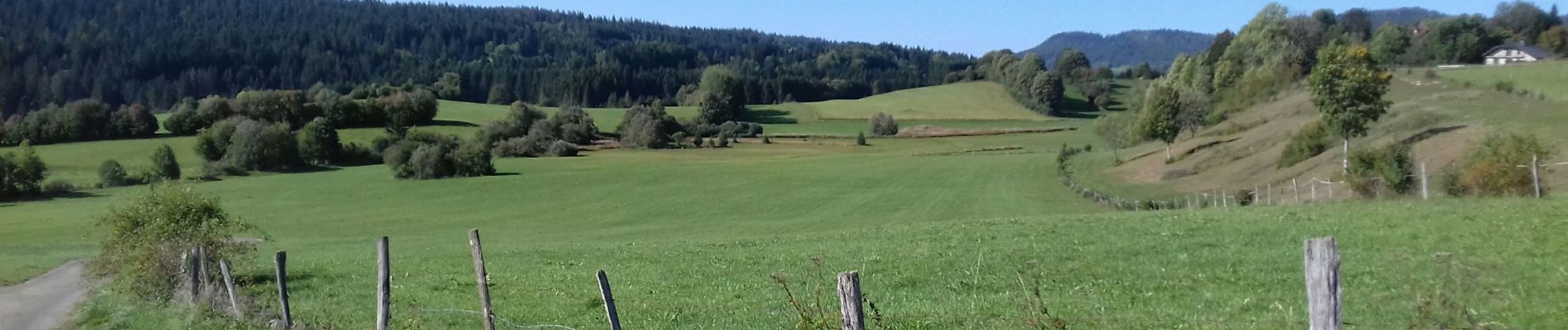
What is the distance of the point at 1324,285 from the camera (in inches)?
229

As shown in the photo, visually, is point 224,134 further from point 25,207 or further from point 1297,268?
point 1297,268

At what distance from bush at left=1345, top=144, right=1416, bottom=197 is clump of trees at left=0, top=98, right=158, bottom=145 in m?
115

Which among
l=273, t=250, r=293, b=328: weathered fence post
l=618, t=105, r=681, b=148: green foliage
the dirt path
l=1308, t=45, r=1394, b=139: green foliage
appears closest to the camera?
l=273, t=250, r=293, b=328: weathered fence post

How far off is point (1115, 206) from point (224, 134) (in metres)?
85.5

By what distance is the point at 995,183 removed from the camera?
231 feet

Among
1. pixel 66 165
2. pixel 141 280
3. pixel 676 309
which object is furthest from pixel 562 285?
pixel 66 165

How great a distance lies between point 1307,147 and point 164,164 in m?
88.7

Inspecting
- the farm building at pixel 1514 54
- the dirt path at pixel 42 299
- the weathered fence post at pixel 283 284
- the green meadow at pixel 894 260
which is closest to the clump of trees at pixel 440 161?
the green meadow at pixel 894 260

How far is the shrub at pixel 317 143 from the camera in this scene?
3989 inches

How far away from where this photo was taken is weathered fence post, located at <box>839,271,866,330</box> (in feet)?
22.0

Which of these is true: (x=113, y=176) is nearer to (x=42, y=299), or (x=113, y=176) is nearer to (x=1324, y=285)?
(x=42, y=299)

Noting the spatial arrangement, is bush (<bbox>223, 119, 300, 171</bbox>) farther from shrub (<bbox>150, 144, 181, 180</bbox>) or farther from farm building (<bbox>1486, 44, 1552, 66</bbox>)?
farm building (<bbox>1486, 44, 1552, 66</bbox>)

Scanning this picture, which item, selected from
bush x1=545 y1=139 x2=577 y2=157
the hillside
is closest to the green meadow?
the hillside

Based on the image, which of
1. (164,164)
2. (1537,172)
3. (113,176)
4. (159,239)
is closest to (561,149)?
(164,164)
